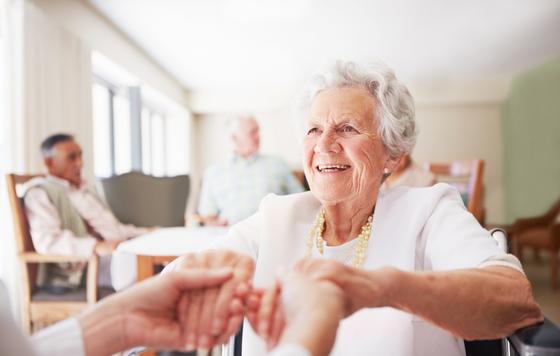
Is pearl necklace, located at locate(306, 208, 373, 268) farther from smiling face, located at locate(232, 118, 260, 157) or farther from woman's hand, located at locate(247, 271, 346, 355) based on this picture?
smiling face, located at locate(232, 118, 260, 157)

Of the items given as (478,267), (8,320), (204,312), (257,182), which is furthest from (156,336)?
(257,182)

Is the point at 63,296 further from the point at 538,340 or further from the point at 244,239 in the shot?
the point at 538,340

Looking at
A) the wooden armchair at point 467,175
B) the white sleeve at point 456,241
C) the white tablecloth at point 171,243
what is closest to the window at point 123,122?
the white tablecloth at point 171,243

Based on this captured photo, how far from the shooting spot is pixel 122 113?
687 centimetres

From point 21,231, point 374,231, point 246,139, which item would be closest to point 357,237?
point 374,231

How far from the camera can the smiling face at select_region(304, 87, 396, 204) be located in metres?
1.01

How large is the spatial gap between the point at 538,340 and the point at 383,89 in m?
0.56

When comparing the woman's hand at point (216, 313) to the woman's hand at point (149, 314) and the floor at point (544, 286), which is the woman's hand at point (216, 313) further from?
the floor at point (544, 286)

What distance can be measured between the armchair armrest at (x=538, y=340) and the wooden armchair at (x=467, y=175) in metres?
2.11

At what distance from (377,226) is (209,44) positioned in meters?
5.28

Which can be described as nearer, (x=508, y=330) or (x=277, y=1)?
(x=508, y=330)

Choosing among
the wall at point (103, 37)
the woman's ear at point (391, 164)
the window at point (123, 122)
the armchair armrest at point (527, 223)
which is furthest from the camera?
the window at point (123, 122)

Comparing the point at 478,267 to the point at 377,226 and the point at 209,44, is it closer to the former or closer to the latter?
the point at 377,226

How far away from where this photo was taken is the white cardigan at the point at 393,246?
874 mm
